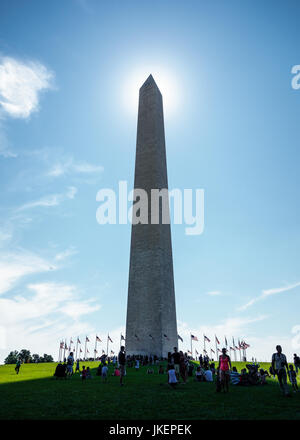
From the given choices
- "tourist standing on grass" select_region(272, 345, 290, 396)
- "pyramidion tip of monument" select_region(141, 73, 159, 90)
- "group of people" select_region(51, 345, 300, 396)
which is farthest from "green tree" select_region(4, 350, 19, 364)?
"tourist standing on grass" select_region(272, 345, 290, 396)

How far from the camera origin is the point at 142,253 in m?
38.7

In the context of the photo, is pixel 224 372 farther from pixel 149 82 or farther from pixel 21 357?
pixel 21 357

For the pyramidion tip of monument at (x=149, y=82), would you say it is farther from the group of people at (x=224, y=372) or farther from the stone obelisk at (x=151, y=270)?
the group of people at (x=224, y=372)

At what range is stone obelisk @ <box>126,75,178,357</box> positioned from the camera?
3547 centimetres

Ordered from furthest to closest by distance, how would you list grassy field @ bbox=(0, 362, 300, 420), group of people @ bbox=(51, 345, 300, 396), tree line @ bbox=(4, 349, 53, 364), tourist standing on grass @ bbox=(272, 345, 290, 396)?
tree line @ bbox=(4, 349, 53, 364)
group of people @ bbox=(51, 345, 300, 396)
tourist standing on grass @ bbox=(272, 345, 290, 396)
grassy field @ bbox=(0, 362, 300, 420)

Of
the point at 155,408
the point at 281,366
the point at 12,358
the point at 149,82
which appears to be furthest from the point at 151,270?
the point at 12,358

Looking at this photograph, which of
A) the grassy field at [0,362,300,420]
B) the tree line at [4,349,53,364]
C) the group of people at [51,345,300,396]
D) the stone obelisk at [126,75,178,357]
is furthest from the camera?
the tree line at [4,349,53,364]

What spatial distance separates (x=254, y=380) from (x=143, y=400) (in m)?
7.04

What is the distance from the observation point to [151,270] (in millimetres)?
37562

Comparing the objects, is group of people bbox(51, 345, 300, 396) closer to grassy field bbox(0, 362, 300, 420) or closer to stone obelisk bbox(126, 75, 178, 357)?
grassy field bbox(0, 362, 300, 420)
